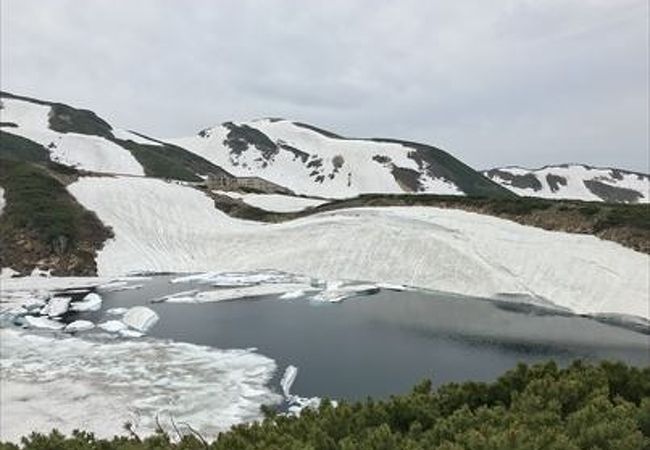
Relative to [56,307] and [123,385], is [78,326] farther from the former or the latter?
[123,385]

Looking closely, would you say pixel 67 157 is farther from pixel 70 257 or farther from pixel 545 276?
pixel 545 276

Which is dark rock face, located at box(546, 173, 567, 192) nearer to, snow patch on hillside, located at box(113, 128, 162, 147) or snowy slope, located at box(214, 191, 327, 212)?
snow patch on hillside, located at box(113, 128, 162, 147)

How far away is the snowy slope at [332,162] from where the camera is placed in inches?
5669

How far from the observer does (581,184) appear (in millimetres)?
183500

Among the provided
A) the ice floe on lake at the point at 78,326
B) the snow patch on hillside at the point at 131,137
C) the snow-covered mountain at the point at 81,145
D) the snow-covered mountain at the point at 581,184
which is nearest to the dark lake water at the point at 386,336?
the ice floe on lake at the point at 78,326

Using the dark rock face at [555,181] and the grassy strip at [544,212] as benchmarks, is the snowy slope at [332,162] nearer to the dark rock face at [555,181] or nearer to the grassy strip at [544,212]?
the dark rock face at [555,181]

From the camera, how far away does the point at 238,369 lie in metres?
26.5

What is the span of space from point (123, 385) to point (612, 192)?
175387 mm

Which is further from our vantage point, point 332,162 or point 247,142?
point 247,142

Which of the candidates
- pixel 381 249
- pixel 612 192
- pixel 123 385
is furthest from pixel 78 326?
pixel 612 192

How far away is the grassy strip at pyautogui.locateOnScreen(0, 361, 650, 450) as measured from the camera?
26.3 feet

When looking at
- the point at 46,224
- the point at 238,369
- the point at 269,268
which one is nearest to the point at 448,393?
the point at 238,369

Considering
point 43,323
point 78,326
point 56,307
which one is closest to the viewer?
point 78,326

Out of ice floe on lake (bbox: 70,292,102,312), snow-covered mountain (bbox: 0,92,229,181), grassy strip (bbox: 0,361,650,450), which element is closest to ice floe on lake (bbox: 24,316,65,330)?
ice floe on lake (bbox: 70,292,102,312)
